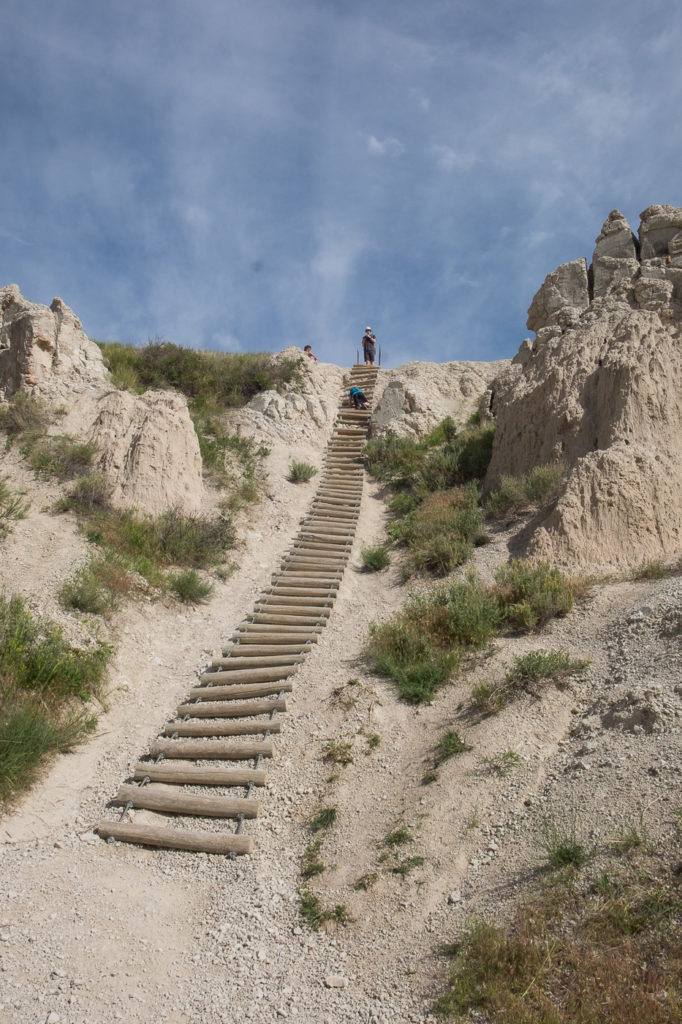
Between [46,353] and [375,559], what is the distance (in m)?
8.54

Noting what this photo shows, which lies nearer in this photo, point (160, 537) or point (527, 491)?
point (160, 537)

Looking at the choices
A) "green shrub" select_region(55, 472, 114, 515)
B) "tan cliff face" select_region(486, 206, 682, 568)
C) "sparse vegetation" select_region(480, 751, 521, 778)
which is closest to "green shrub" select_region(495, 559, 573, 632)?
"tan cliff face" select_region(486, 206, 682, 568)

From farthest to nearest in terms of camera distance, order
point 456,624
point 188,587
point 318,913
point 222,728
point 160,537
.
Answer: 1. point 160,537
2. point 188,587
3. point 456,624
4. point 222,728
5. point 318,913

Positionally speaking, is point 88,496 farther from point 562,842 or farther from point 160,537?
point 562,842

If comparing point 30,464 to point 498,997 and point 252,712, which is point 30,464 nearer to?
point 252,712

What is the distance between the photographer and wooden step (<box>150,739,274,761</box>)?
22.1 ft

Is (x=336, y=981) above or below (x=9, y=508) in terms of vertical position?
below

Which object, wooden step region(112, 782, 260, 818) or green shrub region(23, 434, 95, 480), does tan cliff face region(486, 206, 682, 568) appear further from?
green shrub region(23, 434, 95, 480)

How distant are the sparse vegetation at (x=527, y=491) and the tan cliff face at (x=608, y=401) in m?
0.38

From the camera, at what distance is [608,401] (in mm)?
10727

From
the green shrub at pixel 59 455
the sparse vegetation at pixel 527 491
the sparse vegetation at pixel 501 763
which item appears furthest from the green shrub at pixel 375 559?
the sparse vegetation at pixel 501 763

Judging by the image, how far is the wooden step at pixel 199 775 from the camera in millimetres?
6371

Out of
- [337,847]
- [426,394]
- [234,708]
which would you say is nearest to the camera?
[337,847]

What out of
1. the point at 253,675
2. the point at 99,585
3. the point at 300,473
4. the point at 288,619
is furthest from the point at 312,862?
the point at 300,473
